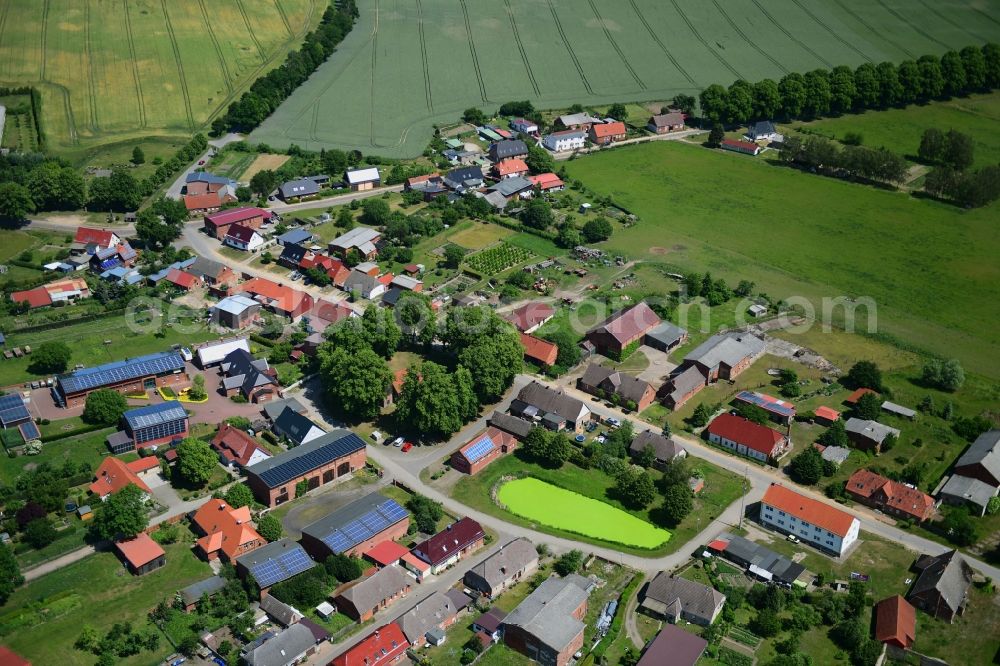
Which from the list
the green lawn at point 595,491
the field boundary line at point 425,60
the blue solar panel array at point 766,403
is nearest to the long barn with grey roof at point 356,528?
the green lawn at point 595,491

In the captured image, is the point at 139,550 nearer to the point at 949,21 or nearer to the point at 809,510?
the point at 809,510

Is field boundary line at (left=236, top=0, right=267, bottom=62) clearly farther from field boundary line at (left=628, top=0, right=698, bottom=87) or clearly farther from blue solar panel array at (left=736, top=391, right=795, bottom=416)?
blue solar panel array at (left=736, top=391, right=795, bottom=416)

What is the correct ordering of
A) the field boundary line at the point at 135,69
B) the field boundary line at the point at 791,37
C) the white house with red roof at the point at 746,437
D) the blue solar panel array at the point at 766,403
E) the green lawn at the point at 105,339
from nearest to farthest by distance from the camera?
1. the white house with red roof at the point at 746,437
2. the blue solar panel array at the point at 766,403
3. the green lawn at the point at 105,339
4. the field boundary line at the point at 135,69
5. the field boundary line at the point at 791,37

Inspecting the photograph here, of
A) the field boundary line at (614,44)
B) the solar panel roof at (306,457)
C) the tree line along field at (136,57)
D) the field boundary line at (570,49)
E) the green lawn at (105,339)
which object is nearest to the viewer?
the solar panel roof at (306,457)

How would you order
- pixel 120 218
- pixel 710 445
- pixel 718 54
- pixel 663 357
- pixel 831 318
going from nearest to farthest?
1. pixel 710 445
2. pixel 663 357
3. pixel 831 318
4. pixel 120 218
5. pixel 718 54

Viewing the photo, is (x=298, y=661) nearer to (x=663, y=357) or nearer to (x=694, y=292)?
(x=663, y=357)

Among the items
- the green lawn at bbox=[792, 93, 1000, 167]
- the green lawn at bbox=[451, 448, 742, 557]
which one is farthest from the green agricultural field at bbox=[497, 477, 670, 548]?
the green lawn at bbox=[792, 93, 1000, 167]

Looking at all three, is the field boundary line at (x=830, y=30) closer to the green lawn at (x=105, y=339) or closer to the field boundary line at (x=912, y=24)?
the field boundary line at (x=912, y=24)

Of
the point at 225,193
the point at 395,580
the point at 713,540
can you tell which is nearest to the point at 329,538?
the point at 395,580
